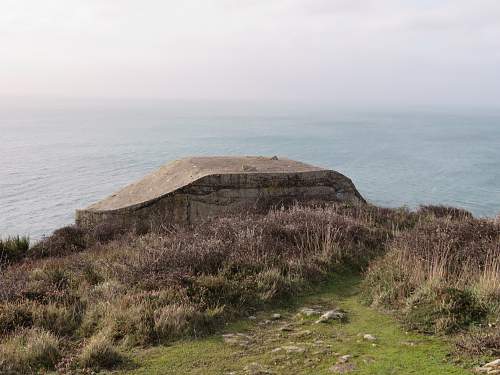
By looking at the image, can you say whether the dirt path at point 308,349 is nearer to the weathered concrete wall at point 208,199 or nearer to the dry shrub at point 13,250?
the weathered concrete wall at point 208,199

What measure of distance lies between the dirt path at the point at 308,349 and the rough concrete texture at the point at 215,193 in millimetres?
8121

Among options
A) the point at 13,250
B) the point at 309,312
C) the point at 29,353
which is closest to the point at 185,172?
the point at 13,250

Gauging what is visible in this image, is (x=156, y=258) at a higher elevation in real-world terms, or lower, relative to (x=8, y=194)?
higher

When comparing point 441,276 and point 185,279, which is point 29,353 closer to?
point 185,279

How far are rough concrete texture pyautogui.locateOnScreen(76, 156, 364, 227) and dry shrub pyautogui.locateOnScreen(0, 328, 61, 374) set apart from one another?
8473mm

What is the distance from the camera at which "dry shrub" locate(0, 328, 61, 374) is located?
17.1 feet

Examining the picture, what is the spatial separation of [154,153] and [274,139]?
2476 centimetres

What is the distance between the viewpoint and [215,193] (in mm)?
14828

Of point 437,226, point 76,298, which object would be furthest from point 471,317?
point 76,298

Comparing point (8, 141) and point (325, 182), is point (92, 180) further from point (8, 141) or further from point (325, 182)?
point (8, 141)

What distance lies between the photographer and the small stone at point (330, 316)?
6430 millimetres

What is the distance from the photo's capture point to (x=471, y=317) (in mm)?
5934

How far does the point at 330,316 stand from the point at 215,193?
866 centimetres

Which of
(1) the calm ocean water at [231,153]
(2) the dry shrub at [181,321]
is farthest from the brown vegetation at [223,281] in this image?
(1) the calm ocean water at [231,153]
